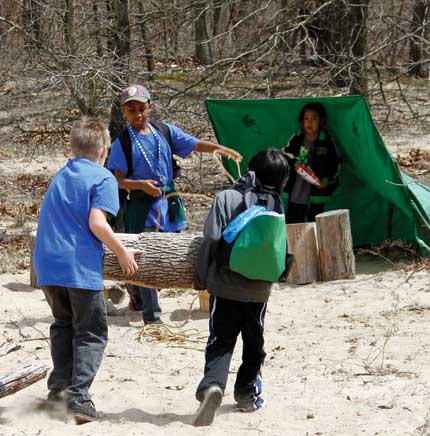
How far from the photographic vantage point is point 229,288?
15.5 feet

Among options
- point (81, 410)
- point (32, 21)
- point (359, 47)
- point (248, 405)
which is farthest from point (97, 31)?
point (81, 410)

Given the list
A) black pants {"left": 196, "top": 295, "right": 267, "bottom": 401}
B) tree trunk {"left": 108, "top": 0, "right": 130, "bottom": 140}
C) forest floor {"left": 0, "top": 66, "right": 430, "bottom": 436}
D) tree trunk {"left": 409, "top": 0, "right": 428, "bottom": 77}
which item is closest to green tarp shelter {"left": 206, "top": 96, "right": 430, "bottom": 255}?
forest floor {"left": 0, "top": 66, "right": 430, "bottom": 436}

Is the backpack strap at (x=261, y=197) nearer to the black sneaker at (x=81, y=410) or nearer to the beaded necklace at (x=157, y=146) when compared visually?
the black sneaker at (x=81, y=410)

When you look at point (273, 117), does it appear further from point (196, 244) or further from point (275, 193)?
point (275, 193)

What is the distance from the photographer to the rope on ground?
21.5 ft

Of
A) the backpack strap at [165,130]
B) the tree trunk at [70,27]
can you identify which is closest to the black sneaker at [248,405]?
the backpack strap at [165,130]

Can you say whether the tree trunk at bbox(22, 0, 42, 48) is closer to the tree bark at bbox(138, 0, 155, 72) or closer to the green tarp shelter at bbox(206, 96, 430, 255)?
the tree bark at bbox(138, 0, 155, 72)

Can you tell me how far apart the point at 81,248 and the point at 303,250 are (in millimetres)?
3855

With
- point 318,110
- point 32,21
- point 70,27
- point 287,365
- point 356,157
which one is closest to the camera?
point 287,365

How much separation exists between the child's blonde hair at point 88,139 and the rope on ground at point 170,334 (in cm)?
214

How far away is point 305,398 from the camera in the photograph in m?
5.22

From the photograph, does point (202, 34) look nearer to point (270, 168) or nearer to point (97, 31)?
point (97, 31)

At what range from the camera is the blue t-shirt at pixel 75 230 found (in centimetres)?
454

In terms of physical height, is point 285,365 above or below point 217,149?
below
